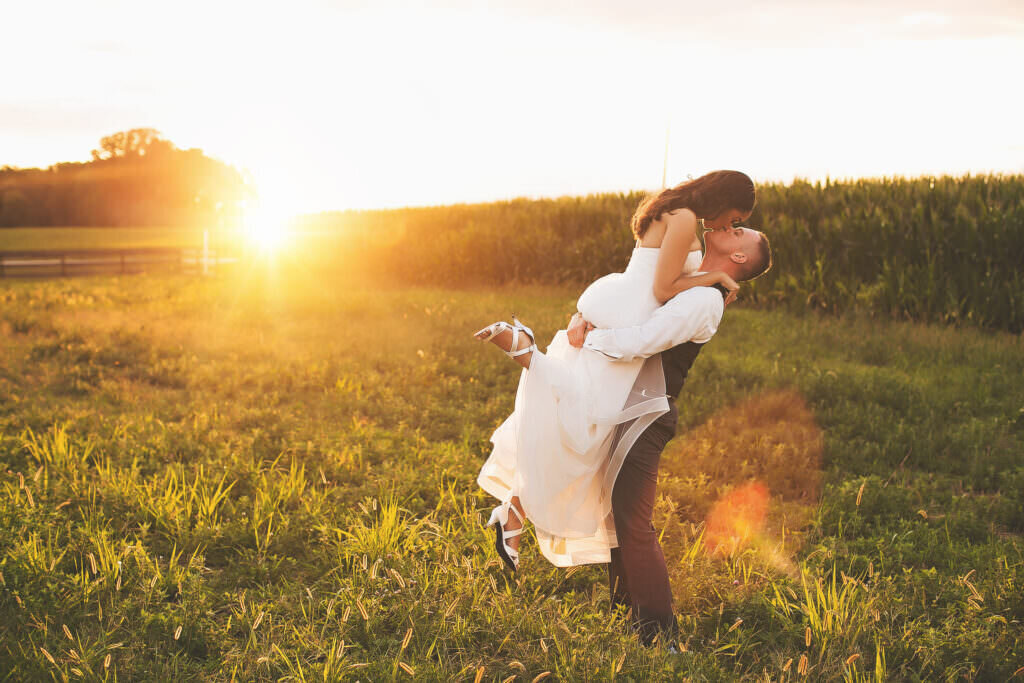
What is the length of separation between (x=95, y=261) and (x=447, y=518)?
34.1 metres

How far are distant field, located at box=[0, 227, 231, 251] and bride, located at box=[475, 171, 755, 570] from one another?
141 feet

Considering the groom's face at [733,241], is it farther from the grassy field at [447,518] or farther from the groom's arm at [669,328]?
the grassy field at [447,518]

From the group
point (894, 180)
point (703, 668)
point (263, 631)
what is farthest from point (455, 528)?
point (894, 180)

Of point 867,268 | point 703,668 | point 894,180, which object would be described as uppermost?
point 894,180

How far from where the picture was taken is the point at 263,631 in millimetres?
3752

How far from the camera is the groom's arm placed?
3.33 meters

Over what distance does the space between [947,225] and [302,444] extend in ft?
36.1

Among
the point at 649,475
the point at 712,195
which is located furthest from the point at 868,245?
the point at 649,475

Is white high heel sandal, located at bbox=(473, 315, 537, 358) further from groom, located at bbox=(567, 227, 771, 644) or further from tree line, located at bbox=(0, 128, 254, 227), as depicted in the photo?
tree line, located at bbox=(0, 128, 254, 227)

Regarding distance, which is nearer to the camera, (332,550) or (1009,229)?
(332,550)

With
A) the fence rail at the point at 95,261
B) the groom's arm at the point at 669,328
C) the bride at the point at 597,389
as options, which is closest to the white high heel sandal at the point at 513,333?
the bride at the point at 597,389

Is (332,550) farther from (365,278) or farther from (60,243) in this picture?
(60,243)

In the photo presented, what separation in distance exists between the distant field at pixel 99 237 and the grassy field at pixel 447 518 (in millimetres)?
37972

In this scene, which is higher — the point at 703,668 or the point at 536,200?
the point at 536,200
